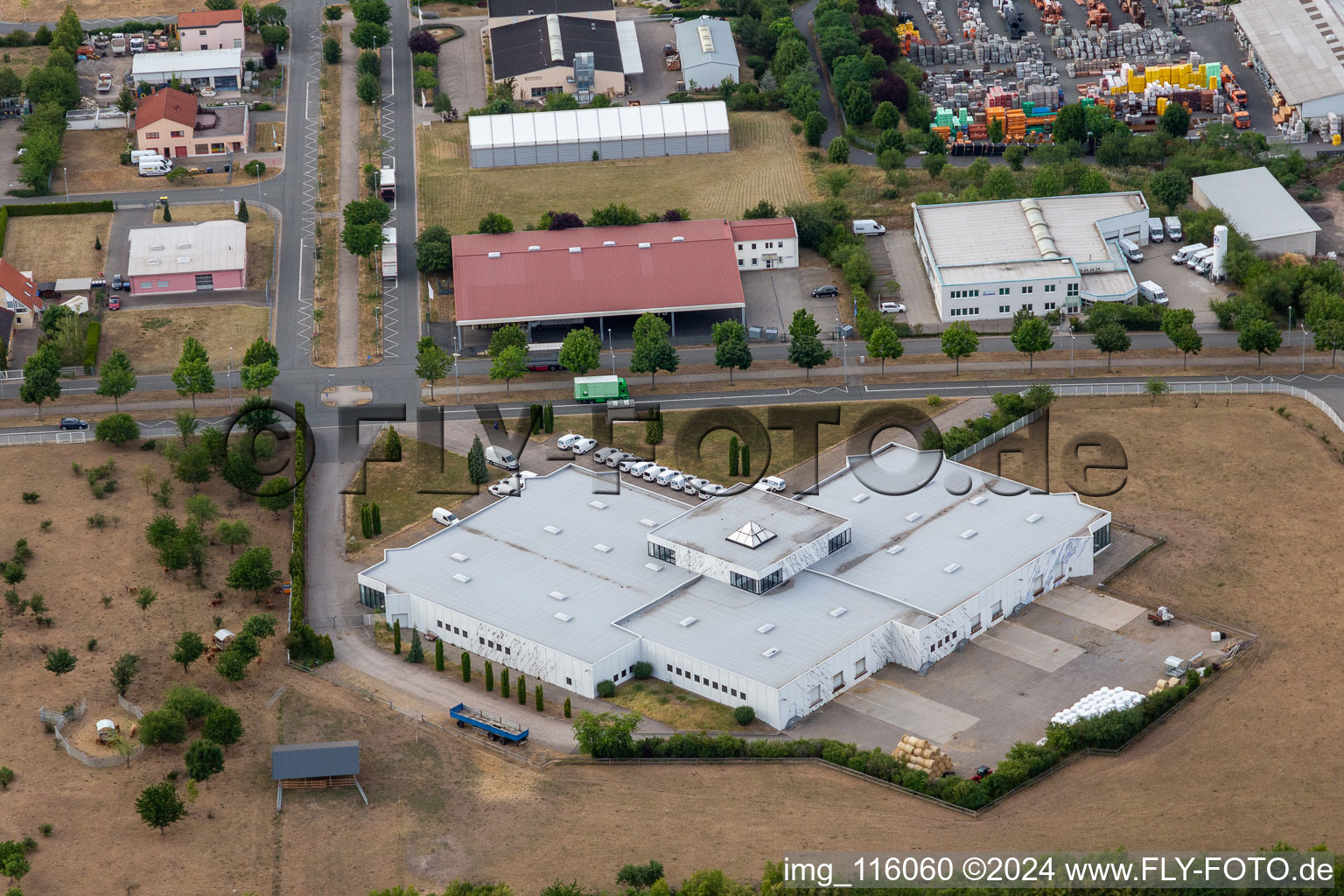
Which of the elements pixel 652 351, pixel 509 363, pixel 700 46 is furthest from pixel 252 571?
pixel 700 46

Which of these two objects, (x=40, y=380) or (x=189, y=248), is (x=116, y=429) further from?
(x=189, y=248)

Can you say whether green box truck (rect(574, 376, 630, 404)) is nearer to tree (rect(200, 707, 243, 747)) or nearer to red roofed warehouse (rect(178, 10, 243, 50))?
tree (rect(200, 707, 243, 747))

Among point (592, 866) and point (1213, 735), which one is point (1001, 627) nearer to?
point (1213, 735)

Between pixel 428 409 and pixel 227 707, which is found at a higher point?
pixel 428 409

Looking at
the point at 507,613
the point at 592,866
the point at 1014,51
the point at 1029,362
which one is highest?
the point at 1014,51

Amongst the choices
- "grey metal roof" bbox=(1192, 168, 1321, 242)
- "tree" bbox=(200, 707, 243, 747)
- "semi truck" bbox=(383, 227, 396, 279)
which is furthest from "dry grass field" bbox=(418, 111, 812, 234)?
"tree" bbox=(200, 707, 243, 747)

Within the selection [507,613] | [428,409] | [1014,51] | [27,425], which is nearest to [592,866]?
[507,613]

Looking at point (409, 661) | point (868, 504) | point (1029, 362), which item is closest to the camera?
point (409, 661)

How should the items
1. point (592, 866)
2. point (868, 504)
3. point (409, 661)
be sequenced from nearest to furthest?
point (592, 866)
point (409, 661)
point (868, 504)
